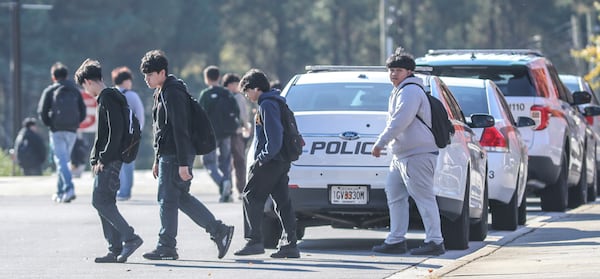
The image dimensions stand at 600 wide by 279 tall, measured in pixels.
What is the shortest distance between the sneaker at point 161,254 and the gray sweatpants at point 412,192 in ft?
5.63

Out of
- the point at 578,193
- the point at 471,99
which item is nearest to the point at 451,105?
the point at 471,99

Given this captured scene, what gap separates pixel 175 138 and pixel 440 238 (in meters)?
2.25

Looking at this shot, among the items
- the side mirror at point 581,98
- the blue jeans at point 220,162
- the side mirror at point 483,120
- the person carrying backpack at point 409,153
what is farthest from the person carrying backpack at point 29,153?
the person carrying backpack at point 409,153

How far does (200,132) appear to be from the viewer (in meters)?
12.4

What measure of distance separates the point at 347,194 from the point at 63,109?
26.0 feet

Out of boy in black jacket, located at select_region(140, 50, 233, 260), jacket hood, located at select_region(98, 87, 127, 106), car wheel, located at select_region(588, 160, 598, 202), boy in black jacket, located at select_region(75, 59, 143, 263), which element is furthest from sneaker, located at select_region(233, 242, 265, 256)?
car wheel, located at select_region(588, 160, 598, 202)

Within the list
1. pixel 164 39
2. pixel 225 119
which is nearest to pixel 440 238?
pixel 225 119

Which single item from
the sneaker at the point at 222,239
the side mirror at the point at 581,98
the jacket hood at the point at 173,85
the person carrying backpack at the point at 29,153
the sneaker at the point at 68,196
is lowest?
the person carrying backpack at the point at 29,153

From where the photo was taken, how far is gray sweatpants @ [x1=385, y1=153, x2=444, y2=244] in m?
12.4

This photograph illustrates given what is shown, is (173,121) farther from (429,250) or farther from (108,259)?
(429,250)

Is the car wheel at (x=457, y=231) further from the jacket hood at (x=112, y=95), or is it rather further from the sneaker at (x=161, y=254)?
the jacket hood at (x=112, y=95)

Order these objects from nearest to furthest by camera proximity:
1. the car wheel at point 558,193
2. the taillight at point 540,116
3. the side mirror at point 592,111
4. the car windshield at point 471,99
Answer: the car windshield at point 471,99, the taillight at point 540,116, the car wheel at point 558,193, the side mirror at point 592,111

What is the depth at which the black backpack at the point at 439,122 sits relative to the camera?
40.7 ft

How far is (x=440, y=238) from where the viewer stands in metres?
12.7
